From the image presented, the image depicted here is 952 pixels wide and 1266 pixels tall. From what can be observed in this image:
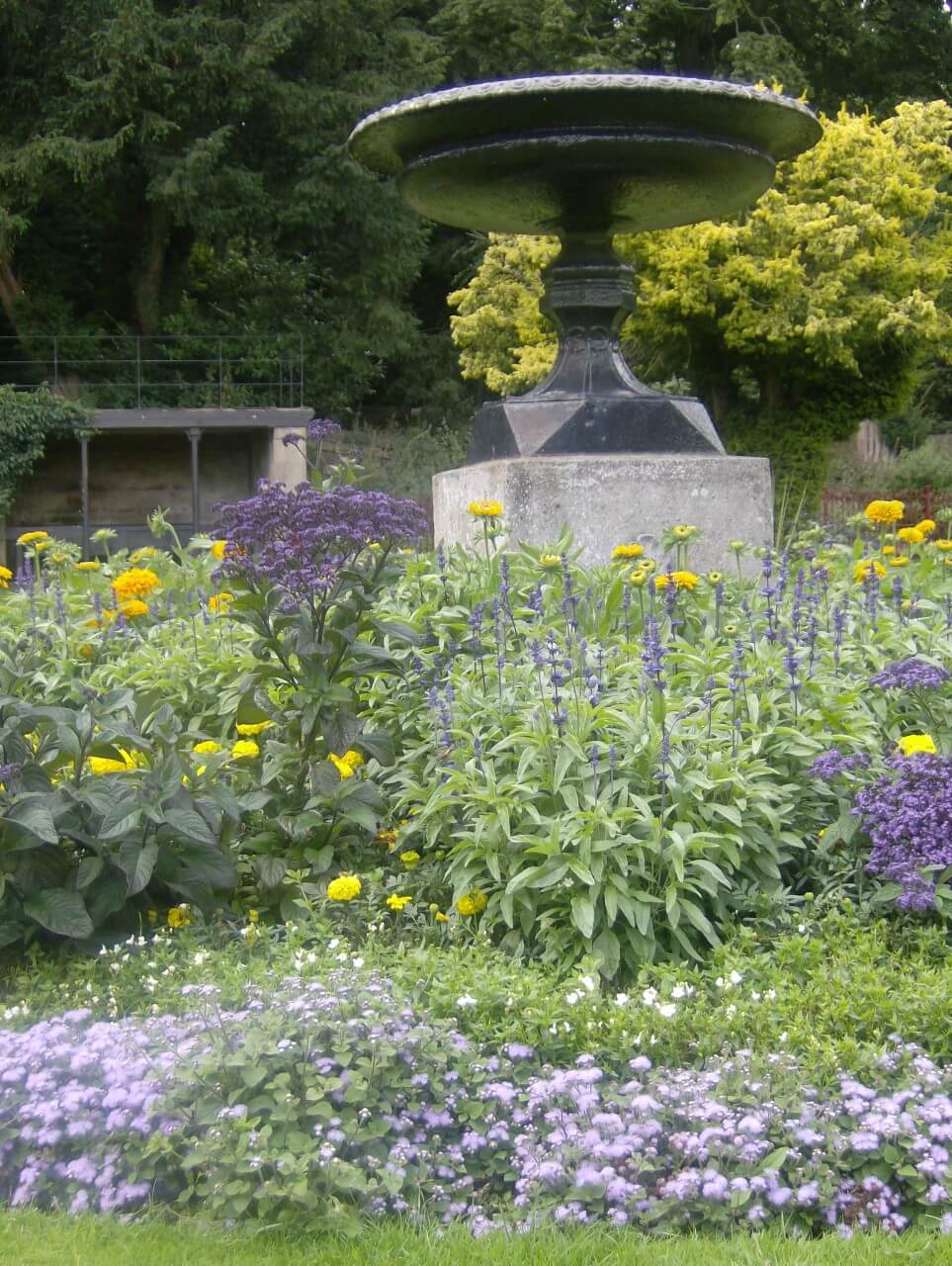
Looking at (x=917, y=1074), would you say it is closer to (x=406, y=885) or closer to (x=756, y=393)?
(x=406, y=885)

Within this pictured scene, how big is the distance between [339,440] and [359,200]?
15.2 feet

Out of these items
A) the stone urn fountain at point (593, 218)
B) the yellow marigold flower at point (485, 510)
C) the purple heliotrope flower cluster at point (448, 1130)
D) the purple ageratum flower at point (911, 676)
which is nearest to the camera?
the purple heliotrope flower cluster at point (448, 1130)

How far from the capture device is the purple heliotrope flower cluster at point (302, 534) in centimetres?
399

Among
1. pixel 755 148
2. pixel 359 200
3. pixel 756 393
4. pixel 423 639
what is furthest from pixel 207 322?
pixel 423 639

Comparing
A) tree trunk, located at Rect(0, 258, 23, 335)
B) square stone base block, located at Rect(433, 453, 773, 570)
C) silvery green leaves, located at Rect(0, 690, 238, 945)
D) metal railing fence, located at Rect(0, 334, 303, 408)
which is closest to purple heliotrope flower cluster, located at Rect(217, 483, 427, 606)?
silvery green leaves, located at Rect(0, 690, 238, 945)

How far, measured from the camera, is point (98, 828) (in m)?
3.85

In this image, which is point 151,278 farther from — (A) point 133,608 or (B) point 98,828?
(B) point 98,828

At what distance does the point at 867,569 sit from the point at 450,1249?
12.2ft

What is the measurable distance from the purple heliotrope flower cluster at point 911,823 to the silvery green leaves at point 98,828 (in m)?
1.77

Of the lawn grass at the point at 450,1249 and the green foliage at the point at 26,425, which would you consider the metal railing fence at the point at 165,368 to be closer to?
the green foliage at the point at 26,425

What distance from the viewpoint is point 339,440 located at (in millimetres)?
25750

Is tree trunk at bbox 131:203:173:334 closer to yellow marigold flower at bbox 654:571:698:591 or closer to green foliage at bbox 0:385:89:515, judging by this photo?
green foliage at bbox 0:385:89:515

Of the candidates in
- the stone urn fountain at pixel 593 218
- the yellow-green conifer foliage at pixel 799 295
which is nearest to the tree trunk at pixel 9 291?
the yellow-green conifer foliage at pixel 799 295

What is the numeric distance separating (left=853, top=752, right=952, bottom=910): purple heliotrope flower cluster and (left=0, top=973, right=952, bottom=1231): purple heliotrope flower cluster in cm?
66
